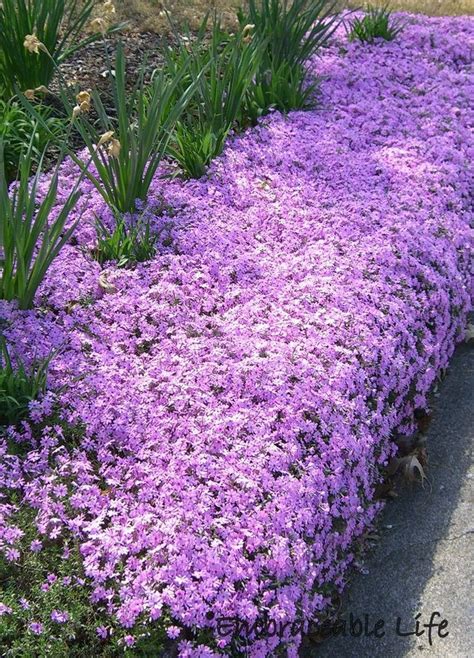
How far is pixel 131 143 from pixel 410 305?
1.68 m

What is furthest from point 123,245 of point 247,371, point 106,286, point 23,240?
point 247,371

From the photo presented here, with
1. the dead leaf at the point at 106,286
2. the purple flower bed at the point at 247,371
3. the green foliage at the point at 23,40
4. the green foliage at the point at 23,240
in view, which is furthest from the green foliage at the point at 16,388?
the green foliage at the point at 23,40

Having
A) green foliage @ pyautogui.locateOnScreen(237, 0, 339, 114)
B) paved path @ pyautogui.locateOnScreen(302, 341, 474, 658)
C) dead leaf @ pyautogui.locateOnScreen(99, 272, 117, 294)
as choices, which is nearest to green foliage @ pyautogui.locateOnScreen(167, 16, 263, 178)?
green foliage @ pyautogui.locateOnScreen(237, 0, 339, 114)

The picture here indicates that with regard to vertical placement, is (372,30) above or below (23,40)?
above

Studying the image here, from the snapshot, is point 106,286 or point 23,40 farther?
point 23,40

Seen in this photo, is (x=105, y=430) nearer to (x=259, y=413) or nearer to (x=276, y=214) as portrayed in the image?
(x=259, y=413)

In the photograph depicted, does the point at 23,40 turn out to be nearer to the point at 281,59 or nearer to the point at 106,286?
the point at 281,59

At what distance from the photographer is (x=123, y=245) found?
3.90m

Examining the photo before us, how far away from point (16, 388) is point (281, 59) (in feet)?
12.9

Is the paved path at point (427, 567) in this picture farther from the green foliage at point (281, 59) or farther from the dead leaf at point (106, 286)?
the green foliage at point (281, 59)

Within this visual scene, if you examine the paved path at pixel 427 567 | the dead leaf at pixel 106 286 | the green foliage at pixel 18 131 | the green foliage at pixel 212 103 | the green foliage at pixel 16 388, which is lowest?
the paved path at pixel 427 567

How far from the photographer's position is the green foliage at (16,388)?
9.75 ft

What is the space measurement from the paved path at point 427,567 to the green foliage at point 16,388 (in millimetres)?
1438

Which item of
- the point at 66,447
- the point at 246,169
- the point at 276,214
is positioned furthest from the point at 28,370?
the point at 246,169
